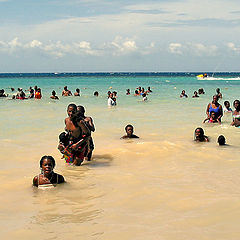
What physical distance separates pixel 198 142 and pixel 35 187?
5395mm

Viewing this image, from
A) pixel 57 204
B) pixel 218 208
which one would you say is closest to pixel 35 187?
pixel 57 204

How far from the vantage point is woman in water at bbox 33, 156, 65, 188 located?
6.66 metres

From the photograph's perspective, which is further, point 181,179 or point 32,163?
point 32,163

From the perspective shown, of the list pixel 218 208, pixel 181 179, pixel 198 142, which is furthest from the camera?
pixel 198 142

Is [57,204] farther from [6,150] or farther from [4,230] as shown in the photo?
[6,150]

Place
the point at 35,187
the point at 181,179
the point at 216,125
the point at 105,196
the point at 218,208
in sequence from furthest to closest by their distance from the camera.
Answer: the point at 216,125 → the point at 181,179 → the point at 35,187 → the point at 105,196 → the point at 218,208

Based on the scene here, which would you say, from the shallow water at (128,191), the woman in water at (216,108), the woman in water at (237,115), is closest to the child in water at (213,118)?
the woman in water at (216,108)

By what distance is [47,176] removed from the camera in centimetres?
684

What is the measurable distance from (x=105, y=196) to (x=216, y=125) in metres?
8.54

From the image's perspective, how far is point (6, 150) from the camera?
398 inches

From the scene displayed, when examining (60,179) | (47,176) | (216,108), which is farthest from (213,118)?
(47,176)

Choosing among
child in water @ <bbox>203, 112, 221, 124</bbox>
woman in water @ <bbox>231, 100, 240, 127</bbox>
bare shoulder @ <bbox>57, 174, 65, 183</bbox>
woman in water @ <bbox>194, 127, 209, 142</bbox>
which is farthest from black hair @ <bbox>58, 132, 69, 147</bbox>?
child in water @ <bbox>203, 112, 221, 124</bbox>

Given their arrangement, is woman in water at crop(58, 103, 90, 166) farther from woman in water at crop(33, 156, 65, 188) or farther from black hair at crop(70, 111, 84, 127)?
woman in water at crop(33, 156, 65, 188)

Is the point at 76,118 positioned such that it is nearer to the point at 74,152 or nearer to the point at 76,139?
the point at 76,139
